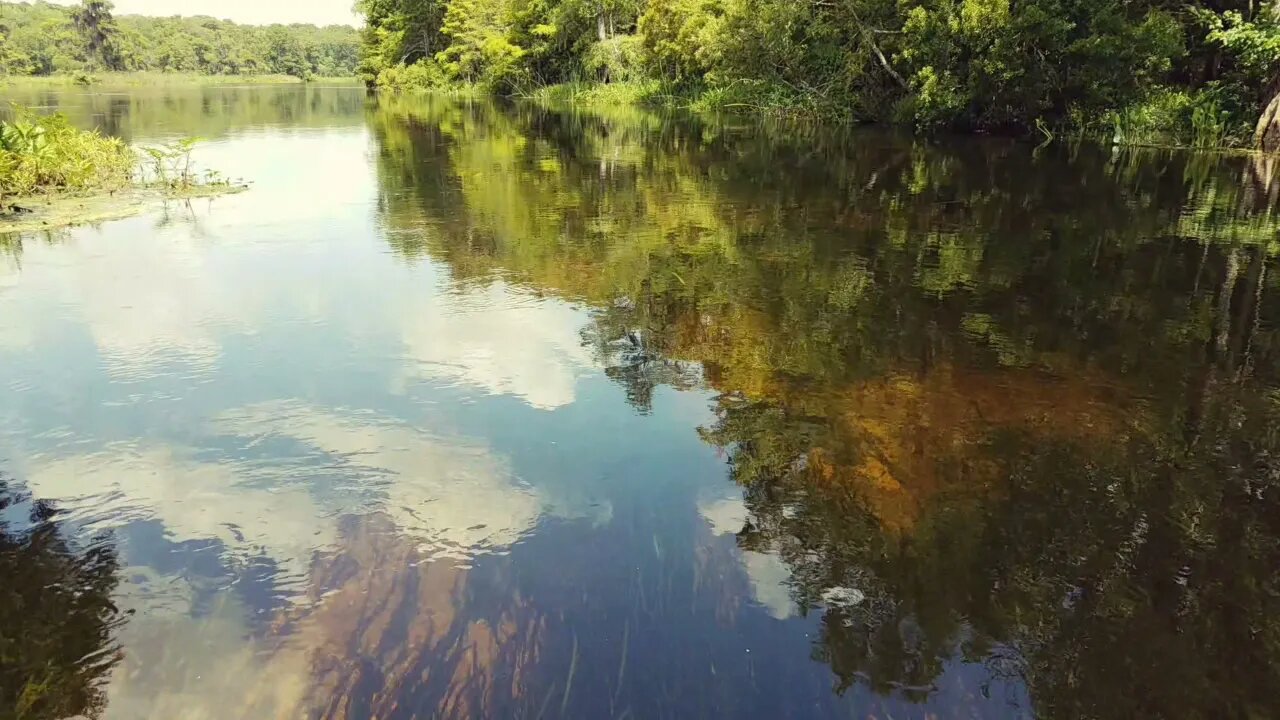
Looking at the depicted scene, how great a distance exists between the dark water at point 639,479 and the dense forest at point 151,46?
96.5m

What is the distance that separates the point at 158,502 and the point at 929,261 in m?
7.59

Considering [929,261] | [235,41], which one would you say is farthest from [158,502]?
[235,41]

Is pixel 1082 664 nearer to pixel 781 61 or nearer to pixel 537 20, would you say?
pixel 781 61

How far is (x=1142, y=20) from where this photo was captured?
21.5 meters

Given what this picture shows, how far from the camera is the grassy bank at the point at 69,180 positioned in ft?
35.3

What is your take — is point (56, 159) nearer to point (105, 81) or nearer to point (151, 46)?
point (105, 81)

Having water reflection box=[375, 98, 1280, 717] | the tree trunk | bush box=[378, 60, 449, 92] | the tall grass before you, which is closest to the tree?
bush box=[378, 60, 449, 92]

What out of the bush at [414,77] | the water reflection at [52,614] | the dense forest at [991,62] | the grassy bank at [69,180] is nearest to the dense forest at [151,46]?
the bush at [414,77]

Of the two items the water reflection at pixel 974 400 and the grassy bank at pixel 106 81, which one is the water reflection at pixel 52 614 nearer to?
the water reflection at pixel 974 400

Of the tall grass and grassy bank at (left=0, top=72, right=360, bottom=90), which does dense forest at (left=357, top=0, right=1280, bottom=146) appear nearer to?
the tall grass

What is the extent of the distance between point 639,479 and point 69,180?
12404 millimetres

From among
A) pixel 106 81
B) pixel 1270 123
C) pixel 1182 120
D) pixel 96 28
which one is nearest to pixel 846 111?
pixel 1182 120

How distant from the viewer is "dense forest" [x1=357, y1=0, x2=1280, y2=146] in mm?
19703

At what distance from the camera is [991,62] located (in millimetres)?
20750
